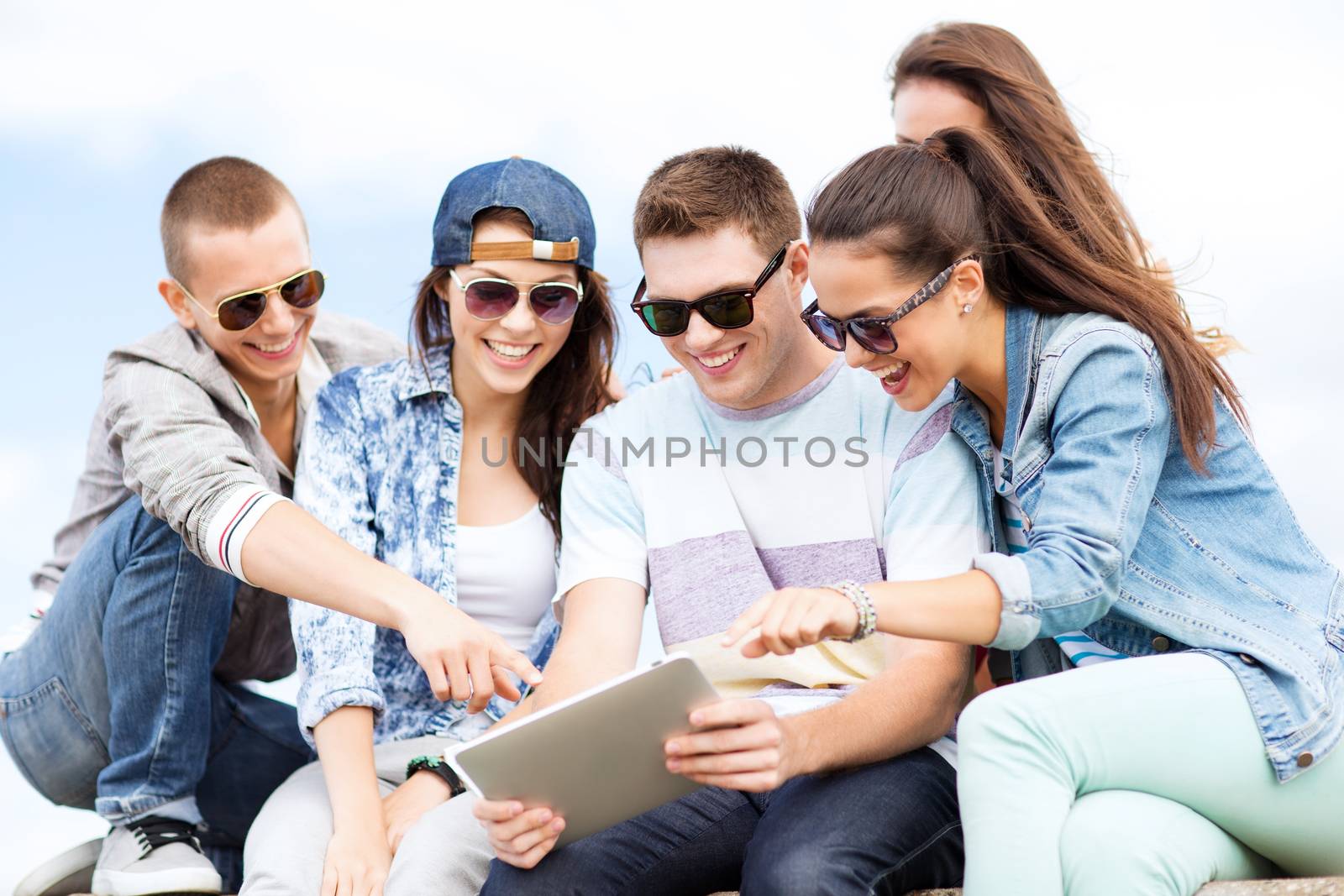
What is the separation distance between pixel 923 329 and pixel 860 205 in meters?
0.33

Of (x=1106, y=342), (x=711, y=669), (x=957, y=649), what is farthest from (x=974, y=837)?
(x=1106, y=342)

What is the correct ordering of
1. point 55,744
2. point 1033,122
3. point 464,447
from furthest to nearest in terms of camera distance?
point 1033,122 → point 55,744 → point 464,447

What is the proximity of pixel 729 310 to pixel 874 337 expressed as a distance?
1.63ft

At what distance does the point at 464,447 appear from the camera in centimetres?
416

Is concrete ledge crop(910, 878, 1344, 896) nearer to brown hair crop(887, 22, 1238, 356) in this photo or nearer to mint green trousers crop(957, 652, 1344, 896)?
mint green trousers crop(957, 652, 1344, 896)

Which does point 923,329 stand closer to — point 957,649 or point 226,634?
point 957,649

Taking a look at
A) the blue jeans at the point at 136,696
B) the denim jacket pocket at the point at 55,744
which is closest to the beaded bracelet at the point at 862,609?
the blue jeans at the point at 136,696

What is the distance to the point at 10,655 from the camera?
14.9 ft

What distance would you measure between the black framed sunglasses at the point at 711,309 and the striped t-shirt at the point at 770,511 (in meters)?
0.28

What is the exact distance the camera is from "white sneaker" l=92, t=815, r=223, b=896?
3764 millimetres

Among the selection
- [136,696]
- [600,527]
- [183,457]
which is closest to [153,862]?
[136,696]

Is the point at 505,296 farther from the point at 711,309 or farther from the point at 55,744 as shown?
the point at 55,744

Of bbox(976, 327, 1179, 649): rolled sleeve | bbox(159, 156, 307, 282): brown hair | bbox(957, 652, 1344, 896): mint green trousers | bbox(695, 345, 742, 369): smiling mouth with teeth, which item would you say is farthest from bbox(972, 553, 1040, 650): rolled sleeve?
bbox(159, 156, 307, 282): brown hair

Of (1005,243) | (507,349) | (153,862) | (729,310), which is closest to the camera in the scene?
(1005,243)
